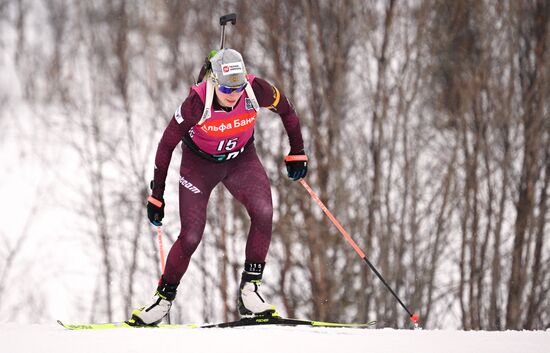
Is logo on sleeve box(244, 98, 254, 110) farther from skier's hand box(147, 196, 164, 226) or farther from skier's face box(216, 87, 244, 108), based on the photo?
skier's hand box(147, 196, 164, 226)

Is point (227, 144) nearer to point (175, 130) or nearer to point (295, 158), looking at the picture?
point (175, 130)

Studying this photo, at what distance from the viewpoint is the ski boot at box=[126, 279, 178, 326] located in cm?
509

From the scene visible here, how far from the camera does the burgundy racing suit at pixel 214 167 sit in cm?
473

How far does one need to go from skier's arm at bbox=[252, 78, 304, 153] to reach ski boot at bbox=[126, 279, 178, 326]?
1.29 metres

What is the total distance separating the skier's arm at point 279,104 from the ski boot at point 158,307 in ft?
4.25

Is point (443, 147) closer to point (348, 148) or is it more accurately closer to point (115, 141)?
point (348, 148)

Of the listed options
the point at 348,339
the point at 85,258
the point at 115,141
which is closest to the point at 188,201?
the point at 348,339

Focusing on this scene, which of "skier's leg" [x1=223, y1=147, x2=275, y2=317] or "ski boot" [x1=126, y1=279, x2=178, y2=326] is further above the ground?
"skier's leg" [x1=223, y1=147, x2=275, y2=317]

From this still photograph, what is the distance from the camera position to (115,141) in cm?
1598

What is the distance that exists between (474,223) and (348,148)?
2.70 meters

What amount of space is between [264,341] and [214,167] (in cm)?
140

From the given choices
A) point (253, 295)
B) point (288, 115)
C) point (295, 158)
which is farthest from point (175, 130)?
point (253, 295)

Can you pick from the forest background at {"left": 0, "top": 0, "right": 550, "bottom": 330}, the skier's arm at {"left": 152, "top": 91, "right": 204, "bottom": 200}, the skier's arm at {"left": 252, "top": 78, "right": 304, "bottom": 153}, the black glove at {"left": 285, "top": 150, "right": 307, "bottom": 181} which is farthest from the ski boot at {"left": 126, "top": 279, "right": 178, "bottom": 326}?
the forest background at {"left": 0, "top": 0, "right": 550, "bottom": 330}

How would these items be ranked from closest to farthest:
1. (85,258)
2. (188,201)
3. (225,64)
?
(225,64), (188,201), (85,258)
